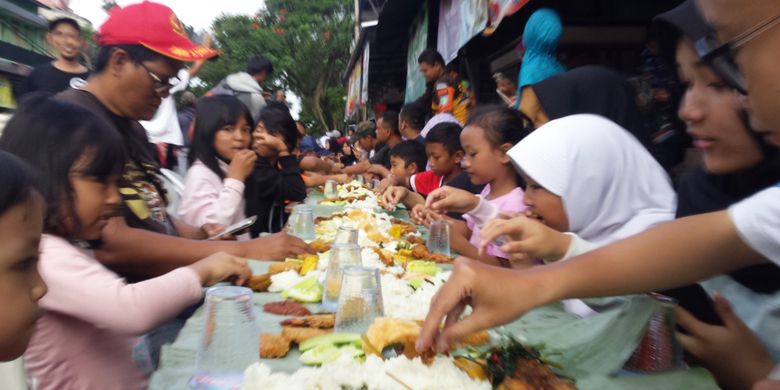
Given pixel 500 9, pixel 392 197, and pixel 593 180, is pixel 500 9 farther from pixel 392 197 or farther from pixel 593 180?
pixel 593 180

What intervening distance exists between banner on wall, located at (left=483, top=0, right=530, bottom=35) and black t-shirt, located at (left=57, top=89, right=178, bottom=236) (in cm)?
264

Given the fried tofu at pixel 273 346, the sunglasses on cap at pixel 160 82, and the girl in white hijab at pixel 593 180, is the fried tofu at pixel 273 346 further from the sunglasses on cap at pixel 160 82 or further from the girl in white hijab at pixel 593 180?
the sunglasses on cap at pixel 160 82

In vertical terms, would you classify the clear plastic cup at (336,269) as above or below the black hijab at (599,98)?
below

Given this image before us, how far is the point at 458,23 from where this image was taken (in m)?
6.55

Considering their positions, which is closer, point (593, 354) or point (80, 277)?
point (593, 354)

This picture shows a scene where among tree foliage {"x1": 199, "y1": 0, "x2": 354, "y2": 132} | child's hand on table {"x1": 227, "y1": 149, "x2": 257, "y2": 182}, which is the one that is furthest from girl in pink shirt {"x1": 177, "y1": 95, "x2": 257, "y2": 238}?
tree foliage {"x1": 199, "y1": 0, "x2": 354, "y2": 132}

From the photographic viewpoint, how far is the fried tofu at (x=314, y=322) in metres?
1.75

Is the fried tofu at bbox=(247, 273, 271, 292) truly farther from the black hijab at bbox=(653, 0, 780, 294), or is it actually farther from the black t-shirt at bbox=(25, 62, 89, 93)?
the black t-shirt at bbox=(25, 62, 89, 93)

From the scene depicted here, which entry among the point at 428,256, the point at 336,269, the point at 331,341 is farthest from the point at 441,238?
the point at 331,341

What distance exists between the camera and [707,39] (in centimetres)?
131

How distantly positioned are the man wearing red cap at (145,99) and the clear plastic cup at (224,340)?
105cm

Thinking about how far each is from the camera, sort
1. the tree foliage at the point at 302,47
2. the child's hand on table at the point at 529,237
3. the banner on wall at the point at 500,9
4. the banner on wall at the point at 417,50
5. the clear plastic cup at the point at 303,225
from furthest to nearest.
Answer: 1. the tree foliage at the point at 302,47
2. the banner on wall at the point at 417,50
3. the banner on wall at the point at 500,9
4. the clear plastic cup at the point at 303,225
5. the child's hand on table at the point at 529,237

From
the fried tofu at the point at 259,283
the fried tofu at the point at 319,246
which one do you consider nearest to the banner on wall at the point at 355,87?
the fried tofu at the point at 319,246

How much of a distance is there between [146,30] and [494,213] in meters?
2.14
